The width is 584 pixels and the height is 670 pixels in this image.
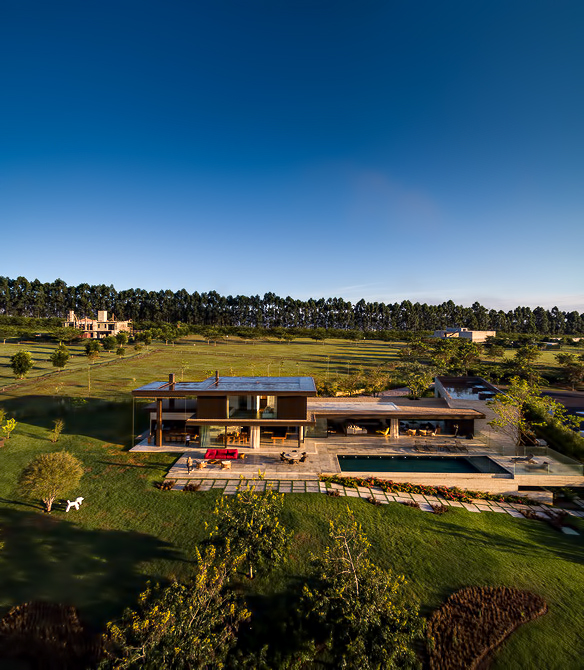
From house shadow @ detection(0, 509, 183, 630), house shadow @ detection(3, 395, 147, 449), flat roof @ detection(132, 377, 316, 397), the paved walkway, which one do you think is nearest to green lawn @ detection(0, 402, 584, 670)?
house shadow @ detection(0, 509, 183, 630)

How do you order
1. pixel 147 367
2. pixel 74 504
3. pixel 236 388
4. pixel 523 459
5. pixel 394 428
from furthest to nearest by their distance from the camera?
pixel 147 367, pixel 394 428, pixel 236 388, pixel 523 459, pixel 74 504

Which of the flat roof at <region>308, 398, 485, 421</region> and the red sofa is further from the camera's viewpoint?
the flat roof at <region>308, 398, 485, 421</region>

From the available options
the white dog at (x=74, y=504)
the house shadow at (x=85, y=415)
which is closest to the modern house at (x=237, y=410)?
the house shadow at (x=85, y=415)

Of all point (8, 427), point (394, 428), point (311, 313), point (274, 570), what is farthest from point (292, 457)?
point (311, 313)

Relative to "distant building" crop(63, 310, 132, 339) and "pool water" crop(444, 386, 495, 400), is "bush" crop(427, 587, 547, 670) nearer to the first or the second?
"pool water" crop(444, 386, 495, 400)

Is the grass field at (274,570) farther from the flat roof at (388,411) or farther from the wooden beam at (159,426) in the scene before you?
the flat roof at (388,411)

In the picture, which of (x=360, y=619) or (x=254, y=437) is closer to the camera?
Result: (x=360, y=619)

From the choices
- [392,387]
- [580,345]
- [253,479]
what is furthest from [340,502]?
[580,345]

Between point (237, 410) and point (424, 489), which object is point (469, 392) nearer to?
point (424, 489)
